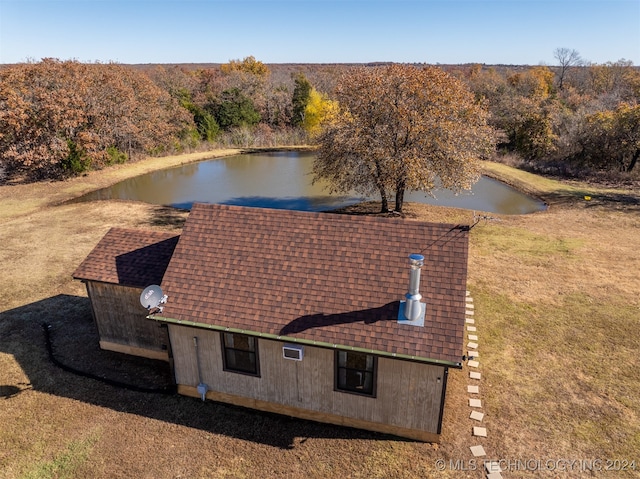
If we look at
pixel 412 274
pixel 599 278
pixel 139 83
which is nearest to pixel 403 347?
pixel 412 274

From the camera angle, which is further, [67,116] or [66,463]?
[67,116]

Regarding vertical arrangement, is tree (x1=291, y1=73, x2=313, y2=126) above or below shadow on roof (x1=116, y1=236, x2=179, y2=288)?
above

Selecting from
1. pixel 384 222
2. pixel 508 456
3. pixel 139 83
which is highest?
pixel 139 83

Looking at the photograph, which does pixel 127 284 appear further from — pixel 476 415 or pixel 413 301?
pixel 476 415

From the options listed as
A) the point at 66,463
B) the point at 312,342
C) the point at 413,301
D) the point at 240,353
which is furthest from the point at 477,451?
the point at 66,463

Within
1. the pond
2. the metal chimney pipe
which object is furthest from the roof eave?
the pond

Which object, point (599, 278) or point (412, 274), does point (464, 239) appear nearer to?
point (412, 274)

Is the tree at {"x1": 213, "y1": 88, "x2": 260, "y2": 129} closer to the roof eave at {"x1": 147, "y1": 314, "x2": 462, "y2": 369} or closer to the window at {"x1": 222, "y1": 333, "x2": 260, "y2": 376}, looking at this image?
the roof eave at {"x1": 147, "y1": 314, "x2": 462, "y2": 369}
